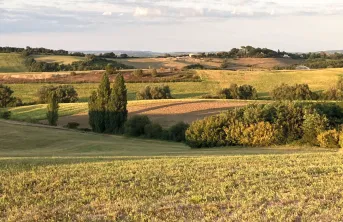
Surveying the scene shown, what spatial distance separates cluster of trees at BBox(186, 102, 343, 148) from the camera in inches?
1383

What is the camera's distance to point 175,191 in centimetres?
1064

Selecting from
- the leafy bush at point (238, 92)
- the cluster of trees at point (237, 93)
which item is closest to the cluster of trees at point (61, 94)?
the cluster of trees at point (237, 93)

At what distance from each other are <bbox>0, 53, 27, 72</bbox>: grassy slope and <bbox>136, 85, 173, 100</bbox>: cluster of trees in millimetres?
49730

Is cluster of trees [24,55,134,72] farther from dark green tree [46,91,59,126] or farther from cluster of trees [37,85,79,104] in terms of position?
dark green tree [46,91,59,126]

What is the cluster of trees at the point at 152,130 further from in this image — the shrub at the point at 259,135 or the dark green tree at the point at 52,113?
the shrub at the point at 259,135

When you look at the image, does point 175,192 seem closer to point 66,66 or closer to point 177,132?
point 177,132

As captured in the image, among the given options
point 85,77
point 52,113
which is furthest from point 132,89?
point 52,113

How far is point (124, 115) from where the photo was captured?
53.8 meters

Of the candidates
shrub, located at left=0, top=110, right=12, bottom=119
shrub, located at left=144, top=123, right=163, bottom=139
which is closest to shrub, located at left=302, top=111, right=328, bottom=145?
shrub, located at left=144, top=123, right=163, bottom=139

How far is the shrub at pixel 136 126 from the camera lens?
4891cm

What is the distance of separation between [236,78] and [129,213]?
8330 cm

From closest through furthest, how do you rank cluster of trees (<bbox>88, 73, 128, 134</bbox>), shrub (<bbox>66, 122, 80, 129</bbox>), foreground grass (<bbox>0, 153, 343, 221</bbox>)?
foreground grass (<bbox>0, 153, 343, 221</bbox>) → cluster of trees (<bbox>88, 73, 128, 134</bbox>) → shrub (<bbox>66, 122, 80, 129</bbox>)

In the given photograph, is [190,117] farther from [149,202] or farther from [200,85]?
[149,202]

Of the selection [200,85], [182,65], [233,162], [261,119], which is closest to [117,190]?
[233,162]
